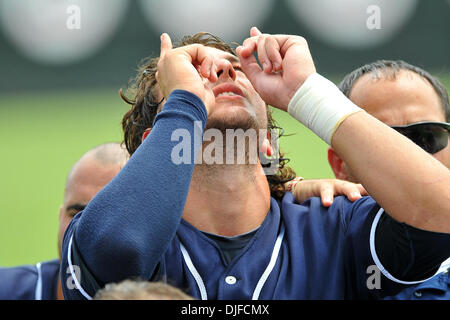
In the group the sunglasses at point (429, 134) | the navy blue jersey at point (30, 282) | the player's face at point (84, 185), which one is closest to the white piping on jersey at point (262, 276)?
the sunglasses at point (429, 134)

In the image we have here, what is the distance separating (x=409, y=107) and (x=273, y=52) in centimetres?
79

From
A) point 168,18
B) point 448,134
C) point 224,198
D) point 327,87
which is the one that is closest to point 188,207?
point 224,198

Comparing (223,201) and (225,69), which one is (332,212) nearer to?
(223,201)

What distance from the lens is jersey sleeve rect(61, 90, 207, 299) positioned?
1.75m

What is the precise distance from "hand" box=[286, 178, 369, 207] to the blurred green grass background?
13.3 ft

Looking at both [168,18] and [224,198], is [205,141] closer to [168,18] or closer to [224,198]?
[224,198]

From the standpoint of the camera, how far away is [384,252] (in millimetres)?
1954

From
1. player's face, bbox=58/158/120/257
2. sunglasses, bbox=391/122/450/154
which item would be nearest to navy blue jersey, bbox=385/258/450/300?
sunglasses, bbox=391/122/450/154

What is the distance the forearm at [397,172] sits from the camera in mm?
1771

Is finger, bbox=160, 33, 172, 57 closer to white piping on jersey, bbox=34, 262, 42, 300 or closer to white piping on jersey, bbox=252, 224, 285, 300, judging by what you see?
white piping on jersey, bbox=252, 224, 285, 300

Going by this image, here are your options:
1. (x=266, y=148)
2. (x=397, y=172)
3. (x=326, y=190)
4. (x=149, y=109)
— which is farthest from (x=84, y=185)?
(x=397, y=172)

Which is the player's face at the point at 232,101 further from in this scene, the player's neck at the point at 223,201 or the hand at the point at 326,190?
the hand at the point at 326,190

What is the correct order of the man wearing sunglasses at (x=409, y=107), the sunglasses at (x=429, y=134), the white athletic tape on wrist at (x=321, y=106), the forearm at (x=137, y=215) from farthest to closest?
1. the sunglasses at (x=429, y=134)
2. the man wearing sunglasses at (x=409, y=107)
3. the white athletic tape on wrist at (x=321, y=106)
4. the forearm at (x=137, y=215)

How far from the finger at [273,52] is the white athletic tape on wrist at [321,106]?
5.6 inches
